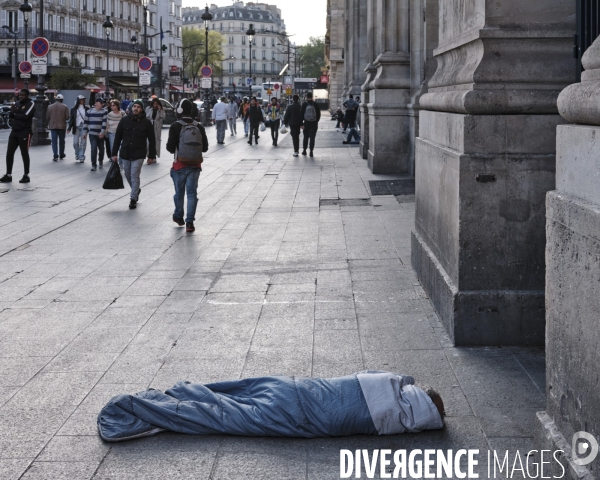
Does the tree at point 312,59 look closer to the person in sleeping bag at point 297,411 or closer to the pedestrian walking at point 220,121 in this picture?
the pedestrian walking at point 220,121

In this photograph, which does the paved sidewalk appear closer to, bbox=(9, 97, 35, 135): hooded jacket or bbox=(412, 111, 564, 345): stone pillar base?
bbox=(412, 111, 564, 345): stone pillar base

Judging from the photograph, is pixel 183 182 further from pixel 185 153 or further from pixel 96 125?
pixel 96 125

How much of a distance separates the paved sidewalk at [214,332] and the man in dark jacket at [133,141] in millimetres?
809

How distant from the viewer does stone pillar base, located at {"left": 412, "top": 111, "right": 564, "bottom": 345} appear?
645 cm

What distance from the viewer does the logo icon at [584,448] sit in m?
3.64

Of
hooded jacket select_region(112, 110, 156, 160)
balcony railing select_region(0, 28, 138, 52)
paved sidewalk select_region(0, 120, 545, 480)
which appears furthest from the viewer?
balcony railing select_region(0, 28, 138, 52)

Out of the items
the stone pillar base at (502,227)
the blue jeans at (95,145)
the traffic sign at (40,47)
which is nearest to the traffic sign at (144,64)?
the traffic sign at (40,47)

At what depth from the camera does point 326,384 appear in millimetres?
4836

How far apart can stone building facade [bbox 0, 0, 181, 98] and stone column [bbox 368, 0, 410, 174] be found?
5726cm

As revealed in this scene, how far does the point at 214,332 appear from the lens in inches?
273

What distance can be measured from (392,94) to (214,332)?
577 inches

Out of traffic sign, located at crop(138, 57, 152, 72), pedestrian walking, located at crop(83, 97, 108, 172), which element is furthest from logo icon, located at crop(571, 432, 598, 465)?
traffic sign, located at crop(138, 57, 152, 72)

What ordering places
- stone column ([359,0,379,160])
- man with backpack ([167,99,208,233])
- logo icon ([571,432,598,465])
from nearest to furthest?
logo icon ([571,432,598,465]) → man with backpack ([167,99,208,233]) → stone column ([359,0,379,160])

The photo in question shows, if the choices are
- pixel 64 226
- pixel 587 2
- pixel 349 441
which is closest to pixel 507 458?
pixel 349 441
